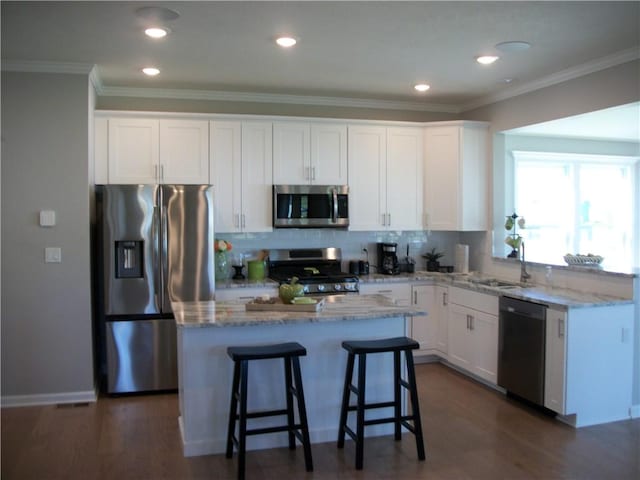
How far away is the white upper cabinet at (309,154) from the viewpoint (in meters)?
5.35

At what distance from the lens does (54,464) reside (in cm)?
337

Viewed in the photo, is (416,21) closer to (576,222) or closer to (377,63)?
(377,63)

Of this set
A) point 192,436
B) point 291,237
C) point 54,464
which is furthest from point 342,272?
point 54,464

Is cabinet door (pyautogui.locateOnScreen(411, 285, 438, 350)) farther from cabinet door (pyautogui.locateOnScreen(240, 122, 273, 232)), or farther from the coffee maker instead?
cabinet door (pyautogui.locateOnScreen(240, 122, 273, 232))

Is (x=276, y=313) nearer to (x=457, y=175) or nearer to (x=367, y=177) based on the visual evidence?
(x=367, y=177)

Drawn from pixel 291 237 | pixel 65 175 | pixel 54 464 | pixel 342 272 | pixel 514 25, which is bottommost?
pixel 54 464

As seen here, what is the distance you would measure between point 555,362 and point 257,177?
293 centimetres

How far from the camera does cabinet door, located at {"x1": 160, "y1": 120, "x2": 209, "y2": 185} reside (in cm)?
505

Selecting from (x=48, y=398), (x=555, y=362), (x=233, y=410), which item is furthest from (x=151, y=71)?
(x=555, y=362)

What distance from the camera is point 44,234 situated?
4.42m

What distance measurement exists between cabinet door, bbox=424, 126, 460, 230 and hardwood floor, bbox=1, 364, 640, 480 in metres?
1.91

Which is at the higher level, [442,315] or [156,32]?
[156,32]

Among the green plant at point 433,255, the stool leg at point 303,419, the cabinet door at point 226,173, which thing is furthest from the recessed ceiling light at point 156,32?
the green plant at point 433,255

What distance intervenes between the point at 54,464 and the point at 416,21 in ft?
11.0
